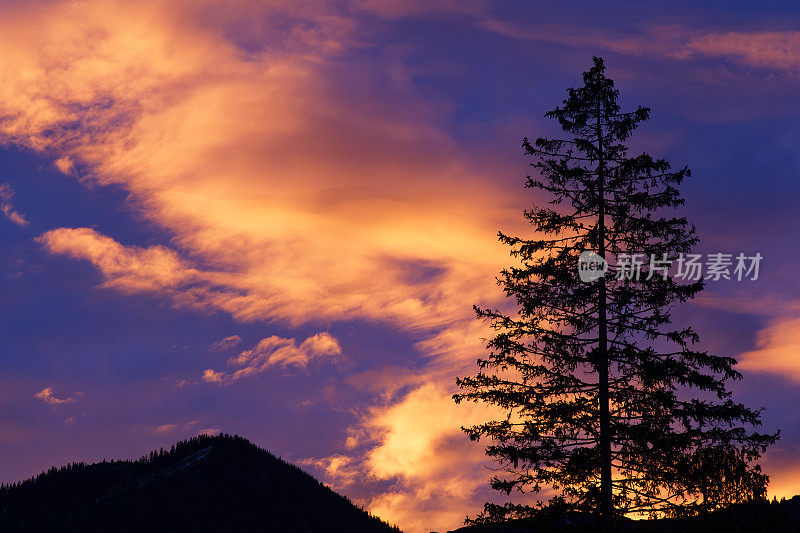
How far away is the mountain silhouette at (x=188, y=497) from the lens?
392ft

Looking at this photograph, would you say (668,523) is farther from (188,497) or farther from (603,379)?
(188,497)

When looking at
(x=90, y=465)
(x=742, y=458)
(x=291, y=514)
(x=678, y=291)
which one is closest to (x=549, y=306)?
(x=678, y=291)

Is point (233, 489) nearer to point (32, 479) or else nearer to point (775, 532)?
point (32, 479)

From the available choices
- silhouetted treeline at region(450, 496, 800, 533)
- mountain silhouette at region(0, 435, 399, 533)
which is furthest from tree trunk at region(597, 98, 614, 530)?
mountain silhouette at region(0, 435, 399, 533)

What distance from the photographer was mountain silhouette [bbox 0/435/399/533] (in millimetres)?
119438

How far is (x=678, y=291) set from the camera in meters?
21.2

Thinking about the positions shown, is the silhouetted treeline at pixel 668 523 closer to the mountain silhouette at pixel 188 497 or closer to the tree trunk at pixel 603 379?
the tree trunk at pixel 603 379

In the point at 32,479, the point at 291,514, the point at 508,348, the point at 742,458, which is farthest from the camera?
the point at 32,479

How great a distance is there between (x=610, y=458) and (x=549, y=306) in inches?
183

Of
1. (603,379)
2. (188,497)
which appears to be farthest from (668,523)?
(188,497)

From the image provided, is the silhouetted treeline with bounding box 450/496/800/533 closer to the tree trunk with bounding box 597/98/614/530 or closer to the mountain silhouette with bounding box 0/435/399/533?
the tree trunk with bounding box 597/98/614/530

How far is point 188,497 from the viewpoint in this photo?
413ft

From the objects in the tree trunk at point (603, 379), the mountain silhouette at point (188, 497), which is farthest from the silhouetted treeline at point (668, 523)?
the mountain silhouette at point (188, 497)

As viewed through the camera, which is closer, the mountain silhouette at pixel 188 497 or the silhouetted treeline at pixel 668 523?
the silhouetted treeline at pixel 668 523
